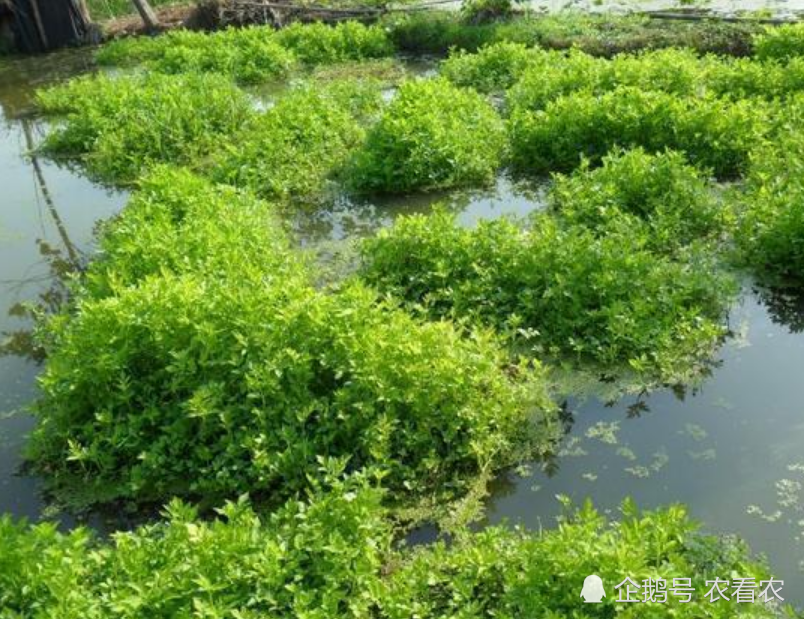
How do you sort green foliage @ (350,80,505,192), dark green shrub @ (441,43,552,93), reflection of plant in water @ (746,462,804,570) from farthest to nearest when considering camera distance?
dark green shrub @ (441,43,552,93) < green foliage @ (350,80,505,192) < reflection of plant in water @ (746,462,804,570)

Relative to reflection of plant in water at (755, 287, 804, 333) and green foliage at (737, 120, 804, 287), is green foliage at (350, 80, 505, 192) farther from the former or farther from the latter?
reflection of plant in water at (755, 287, 804, 333)

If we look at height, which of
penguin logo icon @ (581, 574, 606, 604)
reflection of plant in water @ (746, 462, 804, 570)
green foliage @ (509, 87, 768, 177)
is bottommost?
reflection of plant in water @ (746, 462, 804, 570)

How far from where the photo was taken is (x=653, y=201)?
8.62 metres

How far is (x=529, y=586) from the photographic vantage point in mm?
4379

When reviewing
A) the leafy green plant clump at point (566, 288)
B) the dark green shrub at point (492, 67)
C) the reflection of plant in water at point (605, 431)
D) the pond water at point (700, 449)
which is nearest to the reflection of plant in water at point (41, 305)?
the pond water at point (700, 449)

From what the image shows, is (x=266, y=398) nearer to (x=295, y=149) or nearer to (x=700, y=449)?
(x=700, y=449)

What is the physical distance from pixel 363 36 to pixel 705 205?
1196 centimetres

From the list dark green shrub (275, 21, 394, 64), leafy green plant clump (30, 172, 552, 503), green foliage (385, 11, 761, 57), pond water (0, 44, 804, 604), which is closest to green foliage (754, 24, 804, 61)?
green foliage (385, 11, 761, 57)

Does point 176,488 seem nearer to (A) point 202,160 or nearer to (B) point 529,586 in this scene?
(B) point 529,586

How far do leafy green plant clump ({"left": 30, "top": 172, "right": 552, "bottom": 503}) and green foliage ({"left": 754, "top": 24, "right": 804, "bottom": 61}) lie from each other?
8.97 metres

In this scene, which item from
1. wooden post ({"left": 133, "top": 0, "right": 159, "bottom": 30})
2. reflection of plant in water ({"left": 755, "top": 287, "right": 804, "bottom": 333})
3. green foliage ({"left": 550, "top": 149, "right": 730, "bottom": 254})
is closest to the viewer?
reflection of plant in water ({"left": 755, "top": 287, "right": 804, "bottom": 333})

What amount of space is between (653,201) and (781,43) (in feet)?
20.1

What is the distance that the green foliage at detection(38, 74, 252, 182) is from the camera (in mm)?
12367

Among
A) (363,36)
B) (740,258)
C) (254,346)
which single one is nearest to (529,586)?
(254,346)
